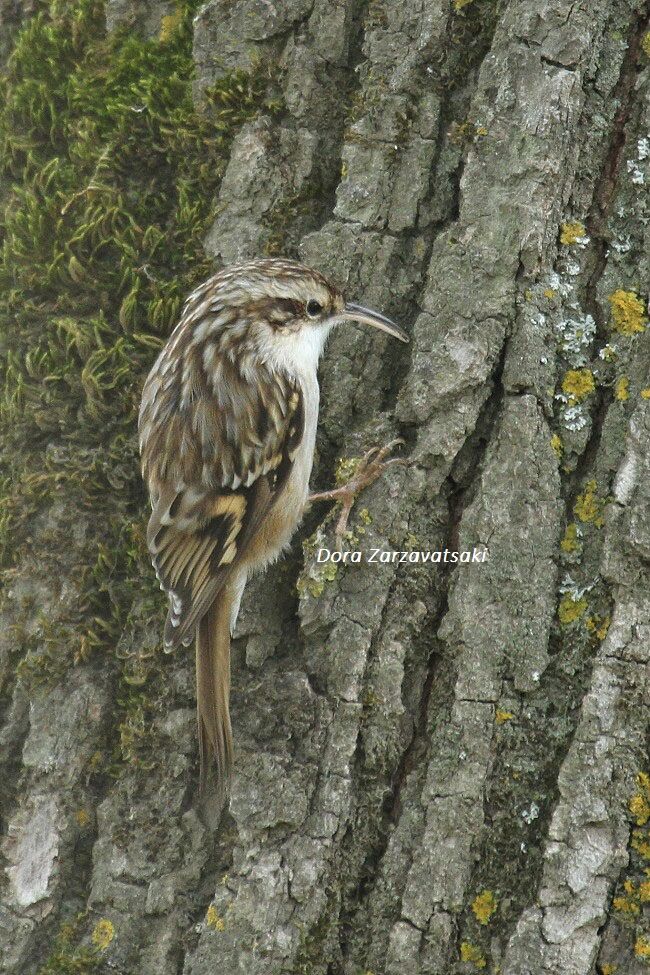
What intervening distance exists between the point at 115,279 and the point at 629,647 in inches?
48.5

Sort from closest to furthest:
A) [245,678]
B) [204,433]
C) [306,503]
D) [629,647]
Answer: [629,647]
[245,678]
[306,503]
[204,433]

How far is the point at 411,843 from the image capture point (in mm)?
1706

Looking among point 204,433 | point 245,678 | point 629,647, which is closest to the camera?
point 629,647

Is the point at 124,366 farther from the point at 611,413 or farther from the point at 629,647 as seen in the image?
the point at 629,647

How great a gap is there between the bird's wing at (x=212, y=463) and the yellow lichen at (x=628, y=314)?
674 mm

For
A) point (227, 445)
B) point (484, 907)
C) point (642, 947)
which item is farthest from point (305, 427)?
point (642, 947)

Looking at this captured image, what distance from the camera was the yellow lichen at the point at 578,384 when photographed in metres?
1.81

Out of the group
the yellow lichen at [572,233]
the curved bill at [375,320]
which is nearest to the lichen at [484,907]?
the curved bill at [375,320]

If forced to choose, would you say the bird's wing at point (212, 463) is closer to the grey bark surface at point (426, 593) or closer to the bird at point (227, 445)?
the bird at point (227, 445)

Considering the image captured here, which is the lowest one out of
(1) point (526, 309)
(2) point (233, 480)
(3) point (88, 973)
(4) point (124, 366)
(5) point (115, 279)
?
(3) point (88, 973)

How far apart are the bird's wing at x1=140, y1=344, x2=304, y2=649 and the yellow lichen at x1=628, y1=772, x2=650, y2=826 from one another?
839 mm

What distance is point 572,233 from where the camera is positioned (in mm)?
1845

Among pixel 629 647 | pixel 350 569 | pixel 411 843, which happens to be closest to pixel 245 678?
pixel 350 569

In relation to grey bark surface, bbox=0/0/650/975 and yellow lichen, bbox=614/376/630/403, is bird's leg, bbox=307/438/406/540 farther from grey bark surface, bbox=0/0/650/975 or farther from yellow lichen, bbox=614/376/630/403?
yellow lichen, bbox=614/376/630/403
